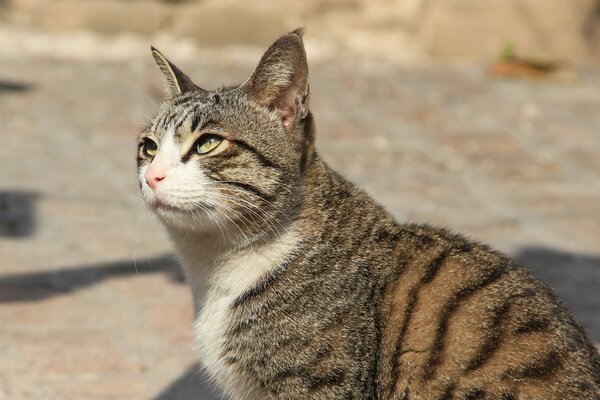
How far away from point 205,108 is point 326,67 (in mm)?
6202

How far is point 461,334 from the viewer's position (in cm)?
354

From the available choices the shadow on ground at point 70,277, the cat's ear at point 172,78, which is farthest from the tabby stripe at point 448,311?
the shadow on ground at point 70,277

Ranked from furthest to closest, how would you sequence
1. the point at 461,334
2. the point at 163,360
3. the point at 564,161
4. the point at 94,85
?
the point at 94,85 → the point at 564,161 → the point at 163,360 → the point at 461,334

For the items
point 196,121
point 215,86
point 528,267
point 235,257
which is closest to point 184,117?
point 196,121

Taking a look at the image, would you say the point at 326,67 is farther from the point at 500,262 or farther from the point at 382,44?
the point at 500,262

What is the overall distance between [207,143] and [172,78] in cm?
58

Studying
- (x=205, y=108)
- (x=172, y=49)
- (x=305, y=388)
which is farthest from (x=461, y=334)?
(x=172, y=49)

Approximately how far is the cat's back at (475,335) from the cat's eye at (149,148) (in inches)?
40.5

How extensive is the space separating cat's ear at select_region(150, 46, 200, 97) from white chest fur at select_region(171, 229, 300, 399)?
2.42ft

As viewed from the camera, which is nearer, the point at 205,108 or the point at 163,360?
the point at 205,108

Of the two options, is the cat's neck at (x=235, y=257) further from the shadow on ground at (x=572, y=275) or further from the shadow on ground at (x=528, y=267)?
the shadow on ground at (x=572, y=275)

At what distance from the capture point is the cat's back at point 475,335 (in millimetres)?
3438

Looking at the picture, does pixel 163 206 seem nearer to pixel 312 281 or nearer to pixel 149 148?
pixel 149 148

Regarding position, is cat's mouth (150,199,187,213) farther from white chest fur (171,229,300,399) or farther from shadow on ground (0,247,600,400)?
shadow on ground (0,247,600,400)
